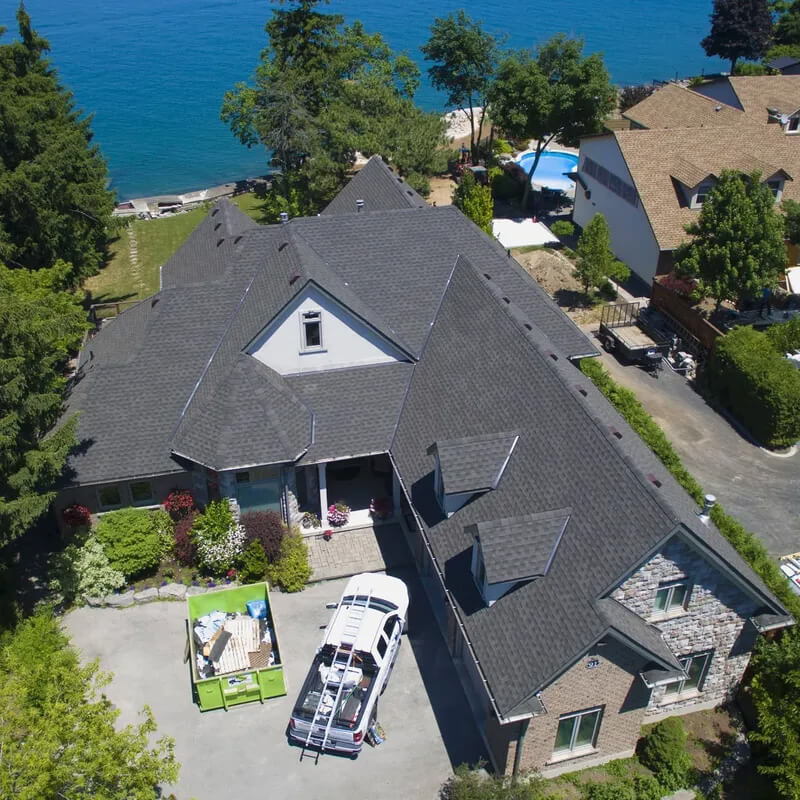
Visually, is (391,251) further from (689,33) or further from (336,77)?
Answer: (689,33)

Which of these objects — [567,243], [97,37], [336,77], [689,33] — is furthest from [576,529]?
[689,33]

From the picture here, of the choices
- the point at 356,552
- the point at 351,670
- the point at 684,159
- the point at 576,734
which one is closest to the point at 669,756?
the point at 576,734

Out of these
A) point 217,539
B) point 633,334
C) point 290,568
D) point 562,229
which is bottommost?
point 290,568

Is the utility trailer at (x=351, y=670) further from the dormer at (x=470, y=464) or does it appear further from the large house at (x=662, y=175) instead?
the large house at (x=662, y=175)

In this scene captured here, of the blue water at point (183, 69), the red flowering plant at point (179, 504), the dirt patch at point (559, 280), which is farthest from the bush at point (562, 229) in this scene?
the blue water at point (183, 69)

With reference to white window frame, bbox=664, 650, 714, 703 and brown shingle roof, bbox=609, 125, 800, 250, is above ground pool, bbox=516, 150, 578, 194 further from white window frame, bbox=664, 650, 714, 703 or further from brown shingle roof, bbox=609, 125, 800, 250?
white window frame, bbox=664, 650, 714, 703

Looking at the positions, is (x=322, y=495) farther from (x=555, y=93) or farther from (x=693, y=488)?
(x=555, y=93)

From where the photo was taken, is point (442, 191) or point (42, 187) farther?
point (442, 191)

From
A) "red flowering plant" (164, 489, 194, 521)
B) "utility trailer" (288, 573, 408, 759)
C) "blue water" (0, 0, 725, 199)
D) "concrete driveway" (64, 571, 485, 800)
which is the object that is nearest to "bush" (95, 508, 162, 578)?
"red flowering plant" (164, 489, 194, 521)
